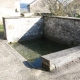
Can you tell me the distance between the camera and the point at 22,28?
1023 centimetres

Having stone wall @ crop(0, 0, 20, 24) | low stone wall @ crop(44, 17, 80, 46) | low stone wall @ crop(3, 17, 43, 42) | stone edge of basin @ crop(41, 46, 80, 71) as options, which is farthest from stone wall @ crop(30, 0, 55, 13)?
stone edge of basin @ crop(41, 46, 80, 71)

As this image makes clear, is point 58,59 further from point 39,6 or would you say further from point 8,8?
point 39,6

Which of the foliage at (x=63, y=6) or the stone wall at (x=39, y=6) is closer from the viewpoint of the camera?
the foliage at (x=63, y=6)

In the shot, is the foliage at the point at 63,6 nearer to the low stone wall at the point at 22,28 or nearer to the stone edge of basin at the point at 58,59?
the low stone wall at the point at 22,28

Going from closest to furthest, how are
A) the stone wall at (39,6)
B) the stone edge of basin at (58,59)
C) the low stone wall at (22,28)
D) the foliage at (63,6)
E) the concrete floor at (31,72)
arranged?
the concrete floor at (31,72), the stone edge of basin at (58,59), the low stone wall at (22,28), the foliage at (63,6), the stone wall at (39,6)

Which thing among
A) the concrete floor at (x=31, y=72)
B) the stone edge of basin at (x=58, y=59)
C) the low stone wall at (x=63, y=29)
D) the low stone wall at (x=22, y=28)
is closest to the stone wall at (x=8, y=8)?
the low stone wall at (x=22, y=28)

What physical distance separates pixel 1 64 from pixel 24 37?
5064 mm

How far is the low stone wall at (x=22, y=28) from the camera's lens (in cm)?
964

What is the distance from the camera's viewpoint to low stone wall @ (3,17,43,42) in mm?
9641

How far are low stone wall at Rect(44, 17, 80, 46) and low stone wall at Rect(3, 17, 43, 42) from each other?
689 millimetres

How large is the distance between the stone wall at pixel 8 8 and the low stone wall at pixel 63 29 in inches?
349

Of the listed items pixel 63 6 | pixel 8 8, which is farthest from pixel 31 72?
pixel 8 8

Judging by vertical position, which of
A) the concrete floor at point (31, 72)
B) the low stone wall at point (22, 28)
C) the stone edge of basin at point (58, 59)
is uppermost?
the low stone wall at point (22, 28)

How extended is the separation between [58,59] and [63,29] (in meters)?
4.31
